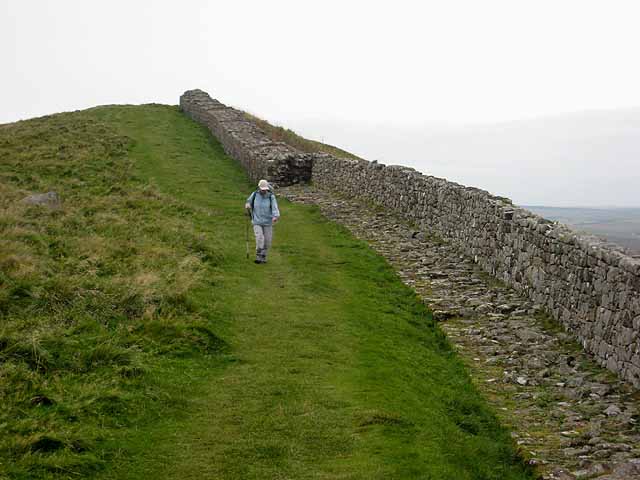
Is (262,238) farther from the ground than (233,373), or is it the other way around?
(262,238)

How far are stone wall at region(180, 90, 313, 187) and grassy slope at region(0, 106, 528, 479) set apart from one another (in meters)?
14.7

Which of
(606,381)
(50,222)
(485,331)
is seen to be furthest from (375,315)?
(50,222)

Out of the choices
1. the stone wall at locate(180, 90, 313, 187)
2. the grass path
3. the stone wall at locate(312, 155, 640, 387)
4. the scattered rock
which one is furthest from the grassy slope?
the stone wall at locate(180, 90, 313, 187)

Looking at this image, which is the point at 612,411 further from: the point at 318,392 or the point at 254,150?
the point at 254,150

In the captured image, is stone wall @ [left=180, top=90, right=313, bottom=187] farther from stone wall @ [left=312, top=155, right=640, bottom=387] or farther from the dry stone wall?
stone wall @ [left=312, top=155, right=640, bottom=387]

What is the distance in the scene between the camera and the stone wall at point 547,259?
11.1 m

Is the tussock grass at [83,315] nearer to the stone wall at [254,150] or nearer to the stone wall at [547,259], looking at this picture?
the stone wall at [547,259]

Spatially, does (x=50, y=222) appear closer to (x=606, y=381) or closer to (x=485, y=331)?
(x=485, y=331)

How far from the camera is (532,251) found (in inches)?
608

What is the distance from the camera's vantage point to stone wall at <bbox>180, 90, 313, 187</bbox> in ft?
113

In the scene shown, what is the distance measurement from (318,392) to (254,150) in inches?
1086

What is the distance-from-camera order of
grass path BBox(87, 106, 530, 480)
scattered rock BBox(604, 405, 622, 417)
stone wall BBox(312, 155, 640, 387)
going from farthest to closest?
stone wall BBox(312, 155, 640, 387), scattered rock BBox(604, 405, 622, 417), grass path BBox(87, 106, 530, 480)

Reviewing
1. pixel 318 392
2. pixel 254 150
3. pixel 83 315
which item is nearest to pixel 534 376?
pixel 318 392

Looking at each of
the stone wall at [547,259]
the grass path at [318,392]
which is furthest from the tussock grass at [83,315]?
the stone wall at [547,259]
